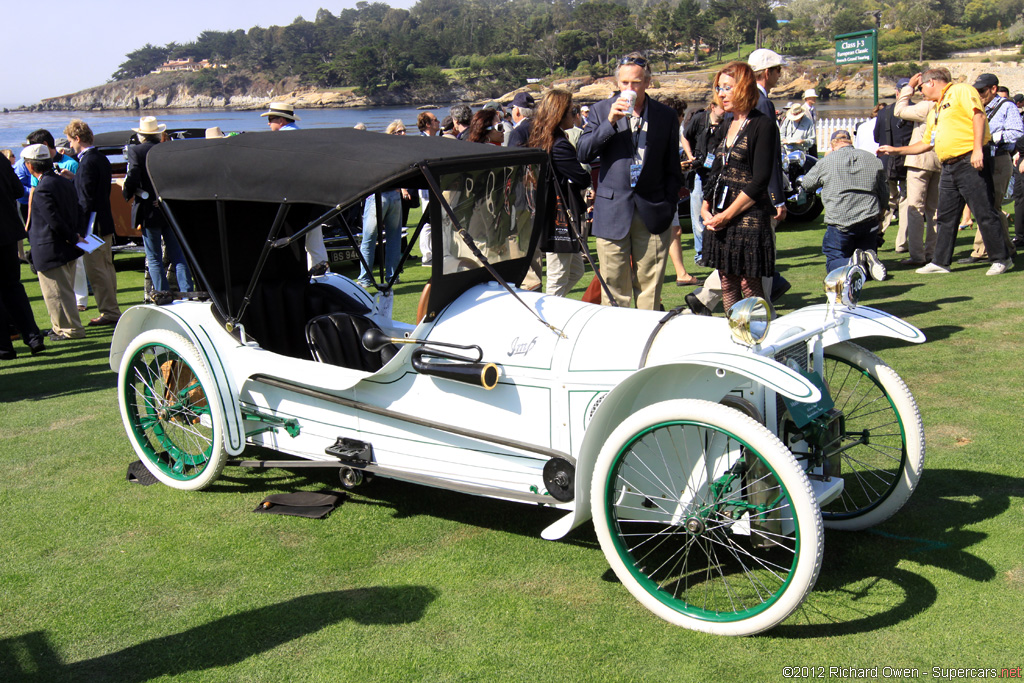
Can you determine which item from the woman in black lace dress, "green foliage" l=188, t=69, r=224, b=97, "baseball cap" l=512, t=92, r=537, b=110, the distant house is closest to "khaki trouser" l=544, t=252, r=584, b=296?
the woman in black lace dress

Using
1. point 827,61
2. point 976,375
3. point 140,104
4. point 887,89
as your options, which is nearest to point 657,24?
point 827,61

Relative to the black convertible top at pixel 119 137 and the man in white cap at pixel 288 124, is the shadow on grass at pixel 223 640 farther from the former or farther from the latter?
the black convertible top at pixel 119 137

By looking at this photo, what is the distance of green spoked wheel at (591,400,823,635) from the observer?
2.56m

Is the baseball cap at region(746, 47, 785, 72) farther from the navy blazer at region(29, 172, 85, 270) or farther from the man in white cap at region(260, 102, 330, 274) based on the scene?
the navy blazer at region(29, 172, 85, 270)

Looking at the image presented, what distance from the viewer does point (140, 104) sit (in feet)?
413

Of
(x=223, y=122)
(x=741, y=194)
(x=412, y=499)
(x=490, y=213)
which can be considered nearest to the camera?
(x=490, y=213)

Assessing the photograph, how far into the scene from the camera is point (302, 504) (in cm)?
397

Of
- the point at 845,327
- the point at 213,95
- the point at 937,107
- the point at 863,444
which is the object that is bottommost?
the point at 863,444

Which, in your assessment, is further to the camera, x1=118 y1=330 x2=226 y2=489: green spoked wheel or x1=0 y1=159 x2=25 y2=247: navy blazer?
x1=0 y1=159 x2=25 y2=247: navy blazer

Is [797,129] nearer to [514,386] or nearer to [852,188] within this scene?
[852,188]

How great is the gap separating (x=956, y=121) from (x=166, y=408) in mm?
7364

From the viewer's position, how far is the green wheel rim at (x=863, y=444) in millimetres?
3309

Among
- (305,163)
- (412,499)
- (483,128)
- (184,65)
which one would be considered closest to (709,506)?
(412,499)

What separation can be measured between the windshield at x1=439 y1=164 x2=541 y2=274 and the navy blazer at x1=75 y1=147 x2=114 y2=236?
6007 mm
